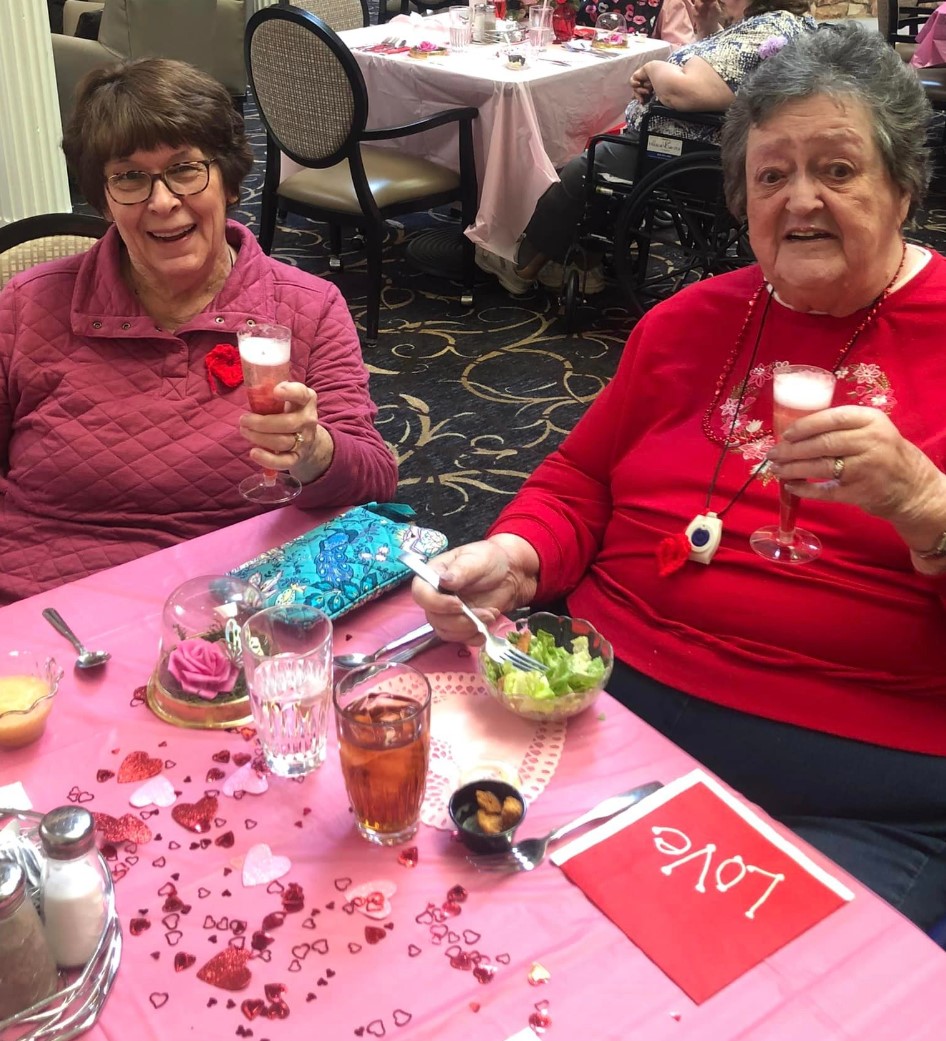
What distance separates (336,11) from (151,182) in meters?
4.39

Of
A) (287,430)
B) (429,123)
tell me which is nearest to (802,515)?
(287,430)

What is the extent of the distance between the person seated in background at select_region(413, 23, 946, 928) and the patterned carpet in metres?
1.44

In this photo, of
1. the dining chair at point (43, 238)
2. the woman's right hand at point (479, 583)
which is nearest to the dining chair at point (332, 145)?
the dining chair at point (43, 238)

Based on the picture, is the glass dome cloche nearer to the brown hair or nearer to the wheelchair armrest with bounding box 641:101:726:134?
the brown hair

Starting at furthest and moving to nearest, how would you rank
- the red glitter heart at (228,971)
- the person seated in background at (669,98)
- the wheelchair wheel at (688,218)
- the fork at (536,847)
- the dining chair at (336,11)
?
the dining chair at (336,11) < the wheelchair wheel at (688,218) < the person seated in background at (669,98) < the fork at (536,847) < the red glitter heart at (228,971)

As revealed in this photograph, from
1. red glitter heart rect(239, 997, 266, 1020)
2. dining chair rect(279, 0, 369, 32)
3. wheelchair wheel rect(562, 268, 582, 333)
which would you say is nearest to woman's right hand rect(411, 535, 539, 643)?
red glitter heart rect(239, 997, 266, 1020)

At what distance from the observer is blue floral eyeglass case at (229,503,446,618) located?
129 cm

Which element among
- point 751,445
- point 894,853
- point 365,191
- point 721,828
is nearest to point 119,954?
point 721,828

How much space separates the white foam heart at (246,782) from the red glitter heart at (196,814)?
23mm

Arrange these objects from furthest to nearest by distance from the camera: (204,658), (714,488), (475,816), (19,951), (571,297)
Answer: (571,297) < (714,488) < (204,658) < (475,816) < (19,951)

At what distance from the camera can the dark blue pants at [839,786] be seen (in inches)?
47.4

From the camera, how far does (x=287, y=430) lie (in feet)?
4.66

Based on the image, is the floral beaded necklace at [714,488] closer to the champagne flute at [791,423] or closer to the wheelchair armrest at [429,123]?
the champagne flute at [791,423]

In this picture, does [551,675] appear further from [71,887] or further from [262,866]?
[71,887]
